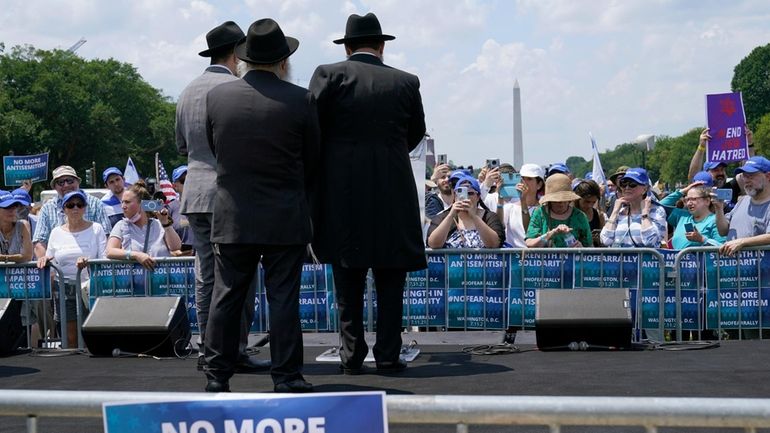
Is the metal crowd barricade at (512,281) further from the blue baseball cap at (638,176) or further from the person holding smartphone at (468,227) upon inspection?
the blue baseball cap at (638,176)

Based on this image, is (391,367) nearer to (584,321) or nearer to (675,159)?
(584,321)

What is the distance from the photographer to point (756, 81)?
11381cm

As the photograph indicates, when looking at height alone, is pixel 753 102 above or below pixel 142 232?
above

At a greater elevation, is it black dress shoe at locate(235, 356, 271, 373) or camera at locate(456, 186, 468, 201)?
camera at locate(456, 186, 468, 201)

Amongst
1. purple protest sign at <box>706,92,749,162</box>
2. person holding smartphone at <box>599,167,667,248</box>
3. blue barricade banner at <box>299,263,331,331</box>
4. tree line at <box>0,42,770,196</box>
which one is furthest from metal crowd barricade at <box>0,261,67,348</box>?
Answer: tree line at <box>0,42,770,196</box>

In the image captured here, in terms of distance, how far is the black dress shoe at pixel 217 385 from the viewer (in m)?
5.71

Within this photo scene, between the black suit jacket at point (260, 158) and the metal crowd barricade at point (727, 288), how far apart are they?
3868 millimetres

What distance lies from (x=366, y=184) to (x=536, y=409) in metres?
3.89

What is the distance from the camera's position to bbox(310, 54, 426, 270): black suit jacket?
21.0 feet

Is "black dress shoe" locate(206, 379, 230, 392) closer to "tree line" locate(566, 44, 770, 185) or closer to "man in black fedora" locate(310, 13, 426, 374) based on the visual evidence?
"man in black fedora" locate(310, 13, 426, 374)

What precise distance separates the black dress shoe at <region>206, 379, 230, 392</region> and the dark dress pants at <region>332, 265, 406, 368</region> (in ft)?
3.14

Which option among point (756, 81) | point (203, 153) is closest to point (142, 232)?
point (203, 153)

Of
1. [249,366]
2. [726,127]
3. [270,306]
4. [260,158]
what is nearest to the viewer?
[260,158]

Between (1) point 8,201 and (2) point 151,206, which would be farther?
(1) point 8,201
